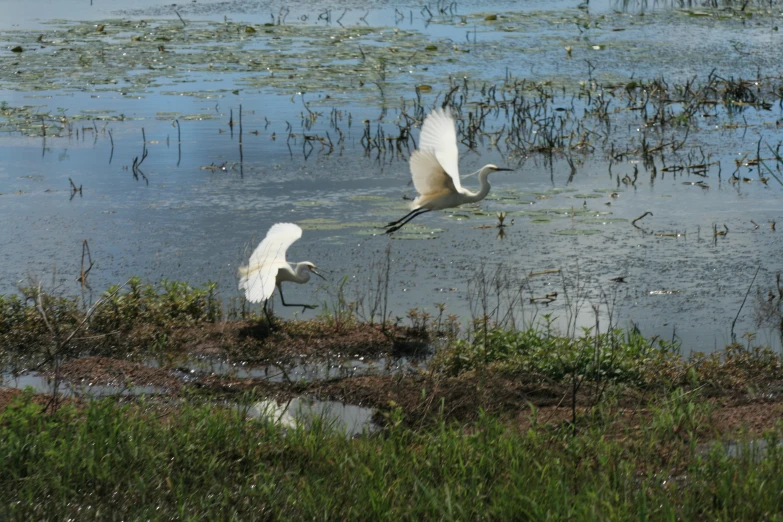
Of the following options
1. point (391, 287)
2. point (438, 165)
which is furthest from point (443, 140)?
point (391, 287)

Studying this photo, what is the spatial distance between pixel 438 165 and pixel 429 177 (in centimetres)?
21

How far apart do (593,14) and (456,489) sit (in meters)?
16.2

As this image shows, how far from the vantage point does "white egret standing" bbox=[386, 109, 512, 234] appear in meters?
6.66

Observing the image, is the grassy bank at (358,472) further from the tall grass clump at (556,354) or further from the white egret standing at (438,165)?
the white egret standing at (438,165)

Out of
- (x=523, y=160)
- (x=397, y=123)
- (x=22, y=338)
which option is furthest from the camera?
(x=397, y=123)

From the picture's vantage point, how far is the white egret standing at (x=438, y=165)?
6.66 metres

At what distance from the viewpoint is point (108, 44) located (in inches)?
629

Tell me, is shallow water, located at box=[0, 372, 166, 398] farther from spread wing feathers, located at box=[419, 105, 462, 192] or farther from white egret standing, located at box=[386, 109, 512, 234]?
spread wing feathers, located at box=[419, 105, 462, 192]

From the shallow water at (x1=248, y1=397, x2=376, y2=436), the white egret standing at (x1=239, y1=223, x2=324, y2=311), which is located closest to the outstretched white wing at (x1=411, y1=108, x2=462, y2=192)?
the white egret standing at (x1=239, y1=223, x2=324, y2=311)

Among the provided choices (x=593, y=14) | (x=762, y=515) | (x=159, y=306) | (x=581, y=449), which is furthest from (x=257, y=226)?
(x=593, y=14)

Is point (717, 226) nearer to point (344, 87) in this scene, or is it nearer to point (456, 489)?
point (456, 489)

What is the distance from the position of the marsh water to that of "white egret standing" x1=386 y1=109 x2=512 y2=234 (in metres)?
0.45

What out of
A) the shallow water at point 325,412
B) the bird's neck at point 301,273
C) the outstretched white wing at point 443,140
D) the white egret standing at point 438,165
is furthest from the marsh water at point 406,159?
the shallow water at point 325,412

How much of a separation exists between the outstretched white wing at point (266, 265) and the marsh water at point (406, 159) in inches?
18.6
